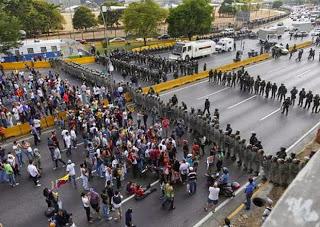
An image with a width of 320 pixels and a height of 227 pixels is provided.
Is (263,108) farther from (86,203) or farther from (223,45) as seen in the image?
(223,45)

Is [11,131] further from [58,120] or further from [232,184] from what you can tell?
[232,184]

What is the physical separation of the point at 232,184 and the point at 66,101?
12.8m

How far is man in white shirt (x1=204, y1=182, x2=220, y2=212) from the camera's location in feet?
41.0

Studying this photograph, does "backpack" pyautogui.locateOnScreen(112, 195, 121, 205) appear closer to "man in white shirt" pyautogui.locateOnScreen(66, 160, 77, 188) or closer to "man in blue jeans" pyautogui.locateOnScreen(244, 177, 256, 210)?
"man in white shirt" pyautogui.locateOnScreen(66, 160, 77, 188)

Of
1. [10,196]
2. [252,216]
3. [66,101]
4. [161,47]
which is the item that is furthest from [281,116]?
[161,47]

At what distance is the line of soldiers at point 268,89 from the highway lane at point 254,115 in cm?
64

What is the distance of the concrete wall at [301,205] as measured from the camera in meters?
3.26

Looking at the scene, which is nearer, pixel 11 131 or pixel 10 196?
pixel 10 196

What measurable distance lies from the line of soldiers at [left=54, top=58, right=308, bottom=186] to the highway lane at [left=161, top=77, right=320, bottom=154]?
2.28 m

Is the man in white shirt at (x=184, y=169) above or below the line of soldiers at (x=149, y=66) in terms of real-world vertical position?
below

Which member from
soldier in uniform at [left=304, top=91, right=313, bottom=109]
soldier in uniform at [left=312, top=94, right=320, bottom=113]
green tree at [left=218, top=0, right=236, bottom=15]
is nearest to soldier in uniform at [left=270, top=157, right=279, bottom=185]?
soldier in uniform at [left=312, top=94, right=320, bottom=113]

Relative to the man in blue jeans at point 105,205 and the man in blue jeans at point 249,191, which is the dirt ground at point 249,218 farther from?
the man in blue jeans at point 105,205

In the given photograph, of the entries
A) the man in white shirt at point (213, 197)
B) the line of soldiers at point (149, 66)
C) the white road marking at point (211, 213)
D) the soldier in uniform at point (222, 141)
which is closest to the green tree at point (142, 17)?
the line of soldiers at point (149, 66)

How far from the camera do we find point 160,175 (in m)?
14.7
